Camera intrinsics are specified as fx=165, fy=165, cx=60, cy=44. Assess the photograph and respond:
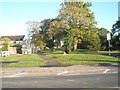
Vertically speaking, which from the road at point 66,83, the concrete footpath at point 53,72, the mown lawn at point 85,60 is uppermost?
the mown lawn at point 85,60

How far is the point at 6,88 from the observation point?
7797mm

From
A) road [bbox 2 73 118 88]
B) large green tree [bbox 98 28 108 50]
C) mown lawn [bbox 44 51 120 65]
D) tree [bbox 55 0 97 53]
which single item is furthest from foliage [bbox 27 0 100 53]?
road [bbox 2 73 118 88]

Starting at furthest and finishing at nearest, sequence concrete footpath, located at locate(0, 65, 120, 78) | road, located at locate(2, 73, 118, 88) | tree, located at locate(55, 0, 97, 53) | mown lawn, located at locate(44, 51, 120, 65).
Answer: tree, located at locate(55, 0, 97, 53) < mown lawn, located at locate(44, 51, 120, 65) < concrete footpath, located at locate(0, 65, 120, 78) < road, located at locate(2, 73, 118, 88)

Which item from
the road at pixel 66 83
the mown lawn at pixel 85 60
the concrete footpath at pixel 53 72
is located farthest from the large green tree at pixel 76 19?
the road at pixel 66 83

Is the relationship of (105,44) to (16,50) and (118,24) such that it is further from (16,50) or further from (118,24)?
(16,50)

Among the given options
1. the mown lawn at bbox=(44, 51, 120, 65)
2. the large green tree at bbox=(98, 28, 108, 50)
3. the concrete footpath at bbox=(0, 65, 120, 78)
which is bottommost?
the concrete footpath at bbox=(0, 65, 120, 78)

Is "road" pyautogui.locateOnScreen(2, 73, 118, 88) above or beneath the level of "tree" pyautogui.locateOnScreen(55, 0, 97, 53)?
beneath

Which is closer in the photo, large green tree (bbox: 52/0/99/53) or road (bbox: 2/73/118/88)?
road (bbox: 2/73/118/88)

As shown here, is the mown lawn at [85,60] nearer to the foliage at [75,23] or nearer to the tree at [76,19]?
the foliage at [75,23]

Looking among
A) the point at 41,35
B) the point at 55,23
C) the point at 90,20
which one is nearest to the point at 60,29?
the point at 55,23

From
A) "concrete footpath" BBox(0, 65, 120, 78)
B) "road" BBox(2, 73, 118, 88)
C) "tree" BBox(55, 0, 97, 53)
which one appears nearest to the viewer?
"road" BBox(2, 73, 118, 88)

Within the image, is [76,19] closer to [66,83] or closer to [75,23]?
[75,23]

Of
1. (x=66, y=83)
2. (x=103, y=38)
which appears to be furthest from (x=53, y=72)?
(x=103, y=38)

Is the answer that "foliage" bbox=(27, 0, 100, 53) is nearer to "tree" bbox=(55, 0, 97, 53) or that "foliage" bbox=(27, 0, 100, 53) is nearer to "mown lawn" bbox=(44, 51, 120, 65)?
"tree" bbox=(55, 0, 97, 53)
